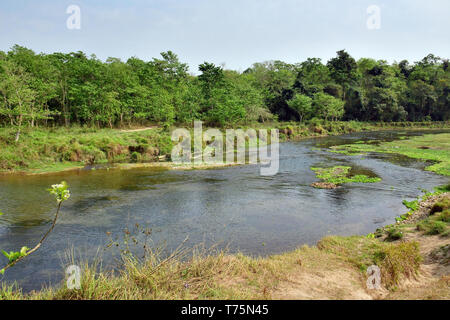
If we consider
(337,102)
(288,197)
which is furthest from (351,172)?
(337,102)

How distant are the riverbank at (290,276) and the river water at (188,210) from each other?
47.8 inches

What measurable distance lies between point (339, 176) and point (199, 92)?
36194mm

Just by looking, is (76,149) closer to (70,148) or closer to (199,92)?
(70,148)

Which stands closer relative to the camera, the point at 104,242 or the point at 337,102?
the point at 104,242

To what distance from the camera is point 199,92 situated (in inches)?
2156

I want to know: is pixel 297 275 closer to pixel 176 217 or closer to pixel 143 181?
pixel 176 217

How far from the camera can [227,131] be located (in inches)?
2019

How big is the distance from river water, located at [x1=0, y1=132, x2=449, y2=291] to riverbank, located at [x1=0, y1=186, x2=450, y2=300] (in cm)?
121

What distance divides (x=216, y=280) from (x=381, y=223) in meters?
10.8

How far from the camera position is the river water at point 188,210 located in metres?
12.4

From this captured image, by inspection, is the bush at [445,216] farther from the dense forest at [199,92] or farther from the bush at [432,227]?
the dense forest at [199,92]

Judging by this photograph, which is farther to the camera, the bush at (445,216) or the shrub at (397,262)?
the bush at (445,216)

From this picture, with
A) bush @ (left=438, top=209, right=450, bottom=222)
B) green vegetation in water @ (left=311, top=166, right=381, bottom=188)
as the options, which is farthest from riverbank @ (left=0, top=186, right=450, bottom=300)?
green vegetation in water @ (left=311, top=166, right=381, bottom=188)

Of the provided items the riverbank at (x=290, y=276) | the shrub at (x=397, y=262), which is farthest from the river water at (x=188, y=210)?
the shrub at (x=397, y=262)
